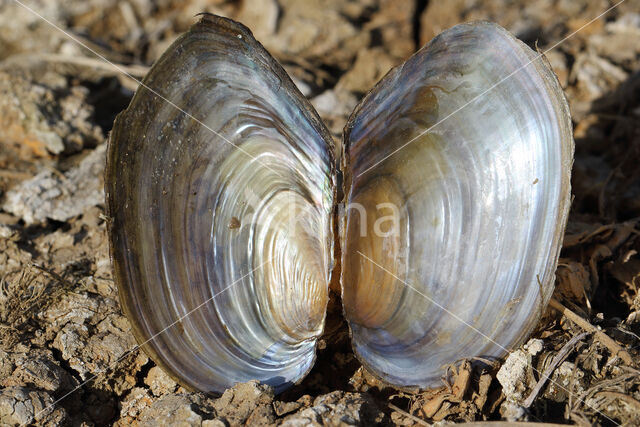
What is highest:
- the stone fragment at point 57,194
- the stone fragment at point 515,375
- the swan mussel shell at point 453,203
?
the stone fragment at point 57,194

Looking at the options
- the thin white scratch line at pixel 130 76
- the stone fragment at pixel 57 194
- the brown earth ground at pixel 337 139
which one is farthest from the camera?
the stone fragment at pixel 57 194

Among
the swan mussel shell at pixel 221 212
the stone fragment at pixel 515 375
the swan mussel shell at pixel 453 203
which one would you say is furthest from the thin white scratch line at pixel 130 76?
the stone fragment at pixel 515 375

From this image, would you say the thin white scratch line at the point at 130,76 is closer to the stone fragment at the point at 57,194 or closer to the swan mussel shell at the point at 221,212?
the swan mussel shell at the point at 221,212

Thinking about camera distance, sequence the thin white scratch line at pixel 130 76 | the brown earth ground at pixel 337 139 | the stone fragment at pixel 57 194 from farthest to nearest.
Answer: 1. the stone fragment at pixel 57 194
2. the thin white scratch line at pixel 130 76
3. the brown earth ground at pixel 337 139

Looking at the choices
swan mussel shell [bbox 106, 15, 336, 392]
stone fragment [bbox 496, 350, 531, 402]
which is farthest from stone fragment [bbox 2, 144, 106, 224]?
stone fragment [bbox 496, 350, 531, 402]

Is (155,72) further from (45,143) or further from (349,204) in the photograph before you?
(45,143)

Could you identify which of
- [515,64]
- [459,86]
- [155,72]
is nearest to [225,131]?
[155,72]

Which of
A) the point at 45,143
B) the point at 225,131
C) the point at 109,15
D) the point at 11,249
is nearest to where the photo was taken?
the point at 225,131

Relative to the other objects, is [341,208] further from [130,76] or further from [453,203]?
[130,76]
